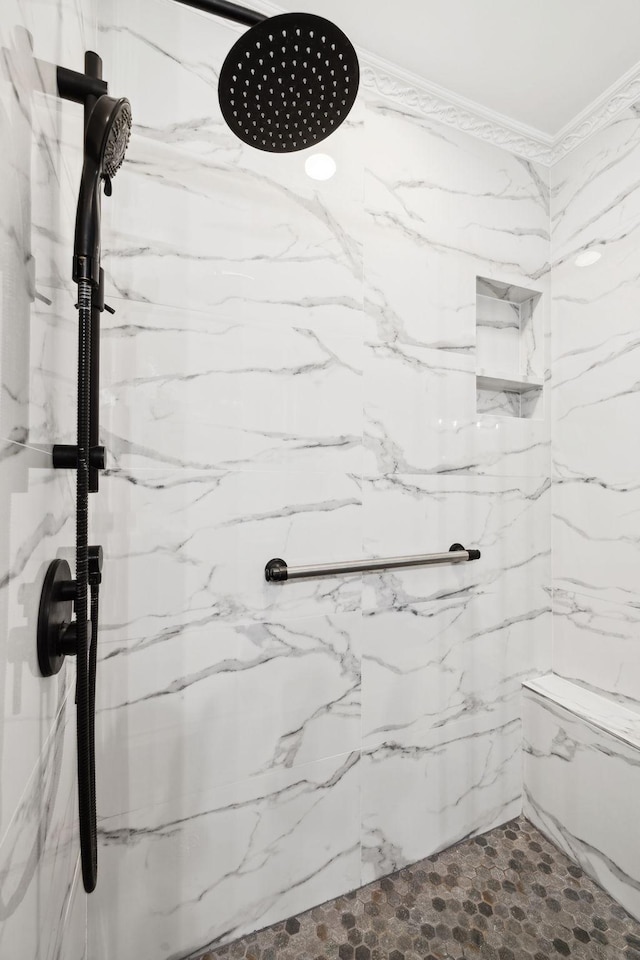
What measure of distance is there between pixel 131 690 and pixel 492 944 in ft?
3.35

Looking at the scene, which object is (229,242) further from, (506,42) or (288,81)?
(506,42)

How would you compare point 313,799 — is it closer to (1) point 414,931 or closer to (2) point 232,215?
(1) point 414,931

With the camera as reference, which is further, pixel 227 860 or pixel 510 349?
pixel 510 349

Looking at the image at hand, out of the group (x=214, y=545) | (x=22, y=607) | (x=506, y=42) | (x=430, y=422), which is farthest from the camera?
(x=430, y=422)

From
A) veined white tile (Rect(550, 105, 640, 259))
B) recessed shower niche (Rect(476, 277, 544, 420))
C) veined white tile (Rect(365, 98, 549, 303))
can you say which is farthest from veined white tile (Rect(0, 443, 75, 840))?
veined white tile (Rect(550, 105, 640, 259))

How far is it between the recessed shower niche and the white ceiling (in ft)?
1.75

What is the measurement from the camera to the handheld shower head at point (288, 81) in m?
0.60

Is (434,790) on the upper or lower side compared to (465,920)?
upper

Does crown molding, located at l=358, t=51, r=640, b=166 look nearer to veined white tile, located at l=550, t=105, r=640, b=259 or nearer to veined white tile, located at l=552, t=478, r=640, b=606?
veined white tile, located at l=550, t=105, r=640, b=259

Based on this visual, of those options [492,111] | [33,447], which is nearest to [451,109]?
[492,111]

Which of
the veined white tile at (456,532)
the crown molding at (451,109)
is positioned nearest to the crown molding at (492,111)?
the crown molding at (451,109)

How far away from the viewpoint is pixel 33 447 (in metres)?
0.50

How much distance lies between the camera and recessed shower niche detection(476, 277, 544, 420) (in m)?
1.45

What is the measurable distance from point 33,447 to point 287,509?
648mm
